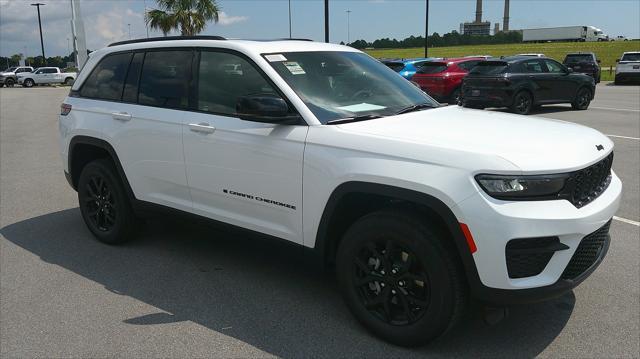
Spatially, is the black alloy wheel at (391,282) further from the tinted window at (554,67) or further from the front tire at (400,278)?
the tinted window at (554,67)

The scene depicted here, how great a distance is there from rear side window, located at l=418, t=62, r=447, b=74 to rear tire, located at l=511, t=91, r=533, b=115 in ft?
9.40

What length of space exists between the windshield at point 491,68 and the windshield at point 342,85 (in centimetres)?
1130

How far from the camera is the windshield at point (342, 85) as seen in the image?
3621mm

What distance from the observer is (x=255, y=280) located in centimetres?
421

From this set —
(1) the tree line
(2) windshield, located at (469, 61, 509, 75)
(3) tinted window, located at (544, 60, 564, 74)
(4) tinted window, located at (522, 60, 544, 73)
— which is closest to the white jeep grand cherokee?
(2) windshield, located at (469, 61, 509, 75)

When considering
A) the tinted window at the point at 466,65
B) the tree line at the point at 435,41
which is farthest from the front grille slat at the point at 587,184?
the tree line at the point at 435,41

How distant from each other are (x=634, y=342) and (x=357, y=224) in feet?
→ 5.86

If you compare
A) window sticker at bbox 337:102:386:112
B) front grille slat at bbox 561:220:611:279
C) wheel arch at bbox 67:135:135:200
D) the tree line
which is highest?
the tree line

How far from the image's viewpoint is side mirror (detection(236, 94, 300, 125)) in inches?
134

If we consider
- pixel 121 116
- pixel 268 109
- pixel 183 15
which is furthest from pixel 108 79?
pixel 183 15

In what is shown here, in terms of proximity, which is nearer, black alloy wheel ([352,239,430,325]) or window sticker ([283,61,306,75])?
black alloy wheel ([352,239,430,325])

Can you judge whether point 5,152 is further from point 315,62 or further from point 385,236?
point 385,236

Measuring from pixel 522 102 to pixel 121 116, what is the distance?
12.8 meters

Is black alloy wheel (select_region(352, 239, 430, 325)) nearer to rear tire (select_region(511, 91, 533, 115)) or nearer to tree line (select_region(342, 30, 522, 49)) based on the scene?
rear tire (select_region(511, 91, 533, 115))
